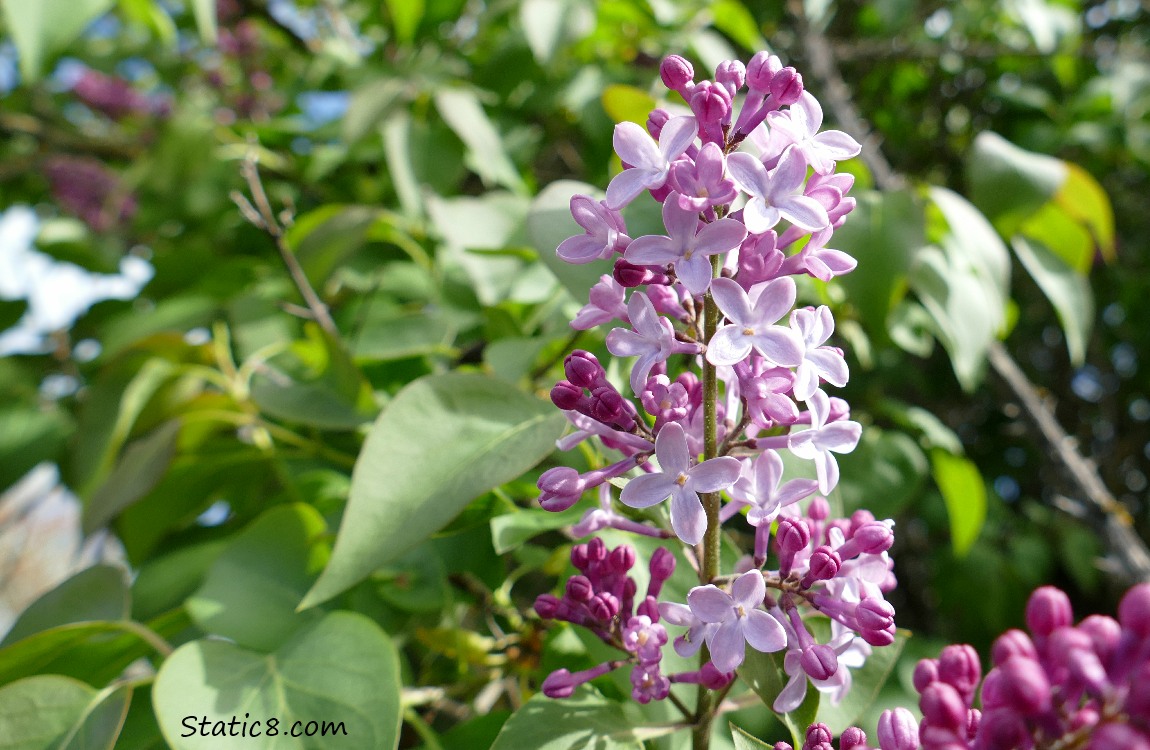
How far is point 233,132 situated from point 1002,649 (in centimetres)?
152

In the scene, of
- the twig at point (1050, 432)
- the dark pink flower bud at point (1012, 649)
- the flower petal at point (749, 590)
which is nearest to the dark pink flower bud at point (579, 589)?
the flower petal at point (749, 590)

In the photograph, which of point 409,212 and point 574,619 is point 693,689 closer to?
point 574,619

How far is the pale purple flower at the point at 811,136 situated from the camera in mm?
459

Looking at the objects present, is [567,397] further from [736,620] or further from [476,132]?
[476,132]

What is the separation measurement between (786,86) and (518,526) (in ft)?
1.12

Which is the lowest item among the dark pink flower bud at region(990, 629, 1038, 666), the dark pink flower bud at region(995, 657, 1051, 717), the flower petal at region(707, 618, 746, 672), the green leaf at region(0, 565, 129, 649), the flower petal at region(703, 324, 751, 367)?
the green leaf at region(0, 565, 129, 649)

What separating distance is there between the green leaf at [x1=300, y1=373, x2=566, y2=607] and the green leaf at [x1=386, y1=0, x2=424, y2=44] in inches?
39.0

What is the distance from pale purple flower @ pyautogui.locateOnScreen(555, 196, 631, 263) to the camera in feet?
1.52

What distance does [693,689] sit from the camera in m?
0.56

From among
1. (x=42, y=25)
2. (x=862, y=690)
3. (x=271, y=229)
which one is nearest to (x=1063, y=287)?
(x=862, y=690)

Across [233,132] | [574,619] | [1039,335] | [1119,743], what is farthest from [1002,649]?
[1039,335]

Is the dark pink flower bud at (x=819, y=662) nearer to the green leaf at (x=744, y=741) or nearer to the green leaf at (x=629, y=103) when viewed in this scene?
the green leaf at (x=744, y=741)

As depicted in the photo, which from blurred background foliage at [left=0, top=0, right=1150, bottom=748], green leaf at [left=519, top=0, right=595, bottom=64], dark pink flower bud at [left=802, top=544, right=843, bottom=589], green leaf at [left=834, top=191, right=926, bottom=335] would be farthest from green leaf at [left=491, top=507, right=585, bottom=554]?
green leaf at [left=519, top=0, right=595, bottom=64]

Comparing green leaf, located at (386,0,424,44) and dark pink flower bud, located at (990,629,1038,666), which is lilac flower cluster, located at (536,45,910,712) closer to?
dark pink flower bud, located at (990,629,1038,666)
